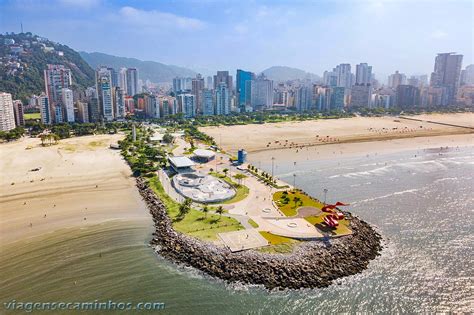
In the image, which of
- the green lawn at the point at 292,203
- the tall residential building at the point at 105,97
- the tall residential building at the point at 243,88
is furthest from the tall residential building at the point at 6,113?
the tall residential building at the point at 243,88

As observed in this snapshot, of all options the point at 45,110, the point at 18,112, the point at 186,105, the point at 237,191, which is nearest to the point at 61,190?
the point at 237,191

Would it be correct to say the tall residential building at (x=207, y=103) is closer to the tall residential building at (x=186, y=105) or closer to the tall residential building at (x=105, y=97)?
the tall residential building at (x=186, y=105)

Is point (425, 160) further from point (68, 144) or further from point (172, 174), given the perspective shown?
point (68, 144)

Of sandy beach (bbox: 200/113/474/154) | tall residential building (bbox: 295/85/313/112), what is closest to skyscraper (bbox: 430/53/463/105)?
sandy beach (bbox: 200/113/474/154)

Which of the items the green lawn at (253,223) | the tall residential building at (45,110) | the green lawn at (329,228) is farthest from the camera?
the tall residential building at (45,110)

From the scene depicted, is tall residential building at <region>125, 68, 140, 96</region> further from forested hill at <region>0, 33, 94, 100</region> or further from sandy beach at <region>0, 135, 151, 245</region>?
sandy beach at <region>0, 135, 151, 245</region>

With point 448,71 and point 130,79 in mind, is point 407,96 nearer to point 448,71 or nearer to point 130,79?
point 448,71
